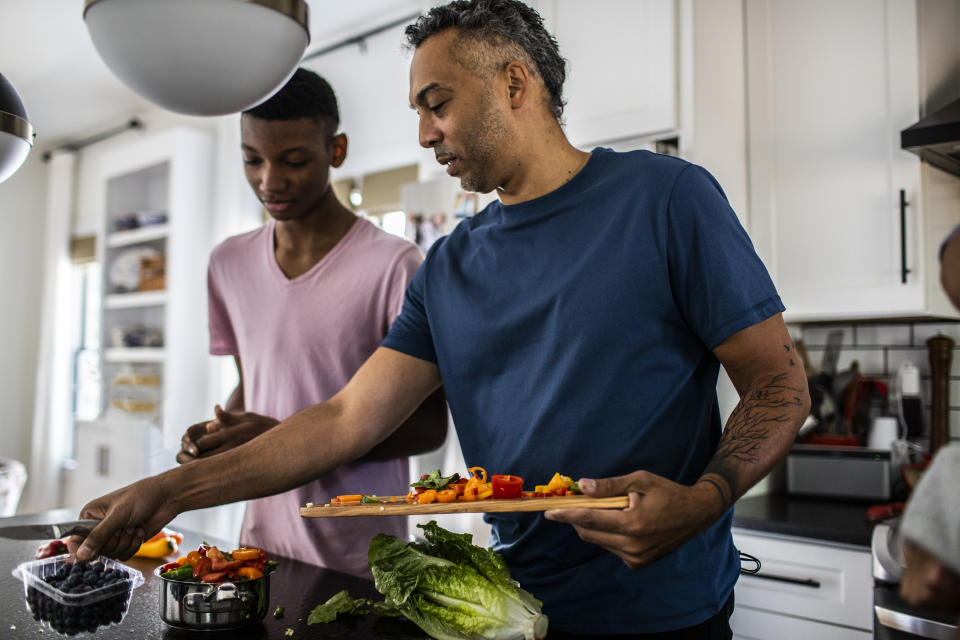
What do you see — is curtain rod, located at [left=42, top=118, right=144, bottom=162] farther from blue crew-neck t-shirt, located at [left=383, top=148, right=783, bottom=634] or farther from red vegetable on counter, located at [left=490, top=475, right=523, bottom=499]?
red vegetable on counter, located at [left=490, top=475, right=523, bottom=499]

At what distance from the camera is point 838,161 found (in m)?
2.37

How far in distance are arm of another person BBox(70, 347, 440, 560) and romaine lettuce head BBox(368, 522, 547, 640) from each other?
34 centimetres

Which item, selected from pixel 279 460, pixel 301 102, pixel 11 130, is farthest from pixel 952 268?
pixel 11 130

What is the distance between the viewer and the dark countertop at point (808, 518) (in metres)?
2.04

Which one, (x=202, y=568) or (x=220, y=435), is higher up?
(x=220, y=435)

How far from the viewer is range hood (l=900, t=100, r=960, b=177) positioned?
6.53 feet

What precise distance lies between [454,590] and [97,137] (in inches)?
220

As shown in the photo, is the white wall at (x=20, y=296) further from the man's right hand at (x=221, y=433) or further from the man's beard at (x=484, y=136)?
the man's beard at (x=484, y=136)

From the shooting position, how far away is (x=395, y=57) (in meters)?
3.67

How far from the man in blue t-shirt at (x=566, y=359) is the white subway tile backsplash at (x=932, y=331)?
1.75m

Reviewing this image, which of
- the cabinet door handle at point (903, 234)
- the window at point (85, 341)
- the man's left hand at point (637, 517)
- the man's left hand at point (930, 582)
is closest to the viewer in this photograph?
the man's left hand at point (930, 582)

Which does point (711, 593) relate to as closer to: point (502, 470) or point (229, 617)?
point (502, 470)

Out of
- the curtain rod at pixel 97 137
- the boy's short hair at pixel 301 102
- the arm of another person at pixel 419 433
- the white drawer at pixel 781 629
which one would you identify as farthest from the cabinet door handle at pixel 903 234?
the curtain rod at pixel 97 137

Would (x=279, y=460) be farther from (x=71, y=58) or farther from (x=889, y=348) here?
(x=71, y=58)
